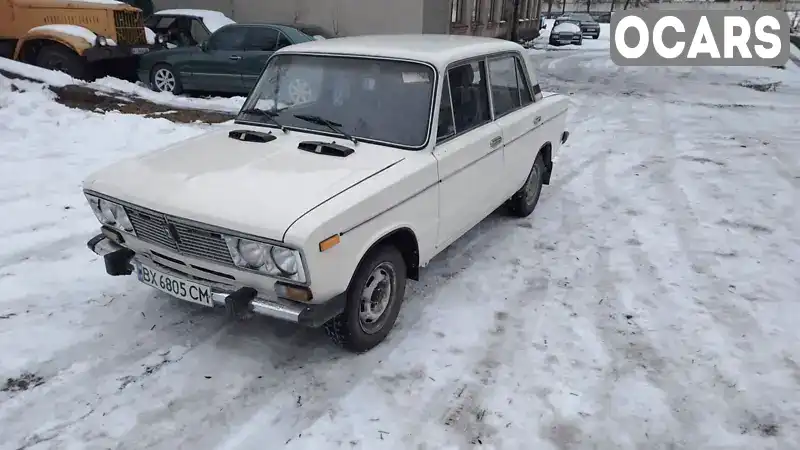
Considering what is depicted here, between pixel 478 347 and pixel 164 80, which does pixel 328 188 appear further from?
pixel 164 80

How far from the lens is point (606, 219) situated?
632cm

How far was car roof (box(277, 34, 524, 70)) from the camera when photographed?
442 cm

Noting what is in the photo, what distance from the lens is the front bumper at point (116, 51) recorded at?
11.4 m

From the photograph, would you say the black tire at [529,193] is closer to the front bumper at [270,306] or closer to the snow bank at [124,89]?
the front bumper at [270,306]

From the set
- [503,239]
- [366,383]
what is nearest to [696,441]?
[366,383]

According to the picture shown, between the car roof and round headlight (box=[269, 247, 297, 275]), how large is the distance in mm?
1913

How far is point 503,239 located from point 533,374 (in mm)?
2215

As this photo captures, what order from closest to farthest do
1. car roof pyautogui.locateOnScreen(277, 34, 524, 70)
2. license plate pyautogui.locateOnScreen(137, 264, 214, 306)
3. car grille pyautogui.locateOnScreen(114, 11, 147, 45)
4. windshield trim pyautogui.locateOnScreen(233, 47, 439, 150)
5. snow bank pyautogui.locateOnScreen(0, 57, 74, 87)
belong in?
license plate pyautogui.locateOnScreen(137, 264, 214, 306) → windshield trim pyautogui.locateOnScreen(233, 47, 439, 150) → car roof pyautogui.locateOnScreen(277, 34, 524, 70) → snow bank pyautogui.locateOnScreen(0, 57, 74, 87) → car grille pyautogui.locateOnScreen(114, 11, 147, 45)

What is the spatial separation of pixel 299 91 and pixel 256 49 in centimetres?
746

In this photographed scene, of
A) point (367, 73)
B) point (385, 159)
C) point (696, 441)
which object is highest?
point (367, 73)

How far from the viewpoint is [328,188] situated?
11.4ft

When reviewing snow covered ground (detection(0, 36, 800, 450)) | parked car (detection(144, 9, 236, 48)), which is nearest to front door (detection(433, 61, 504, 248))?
snow covered ground (detection(0, 36, 800, 450))

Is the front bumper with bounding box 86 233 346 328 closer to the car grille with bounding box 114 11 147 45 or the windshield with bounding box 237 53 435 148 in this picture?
the windshield with bounding box 237 53 435 148

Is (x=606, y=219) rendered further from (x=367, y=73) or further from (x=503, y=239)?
(x=367, y=73)
